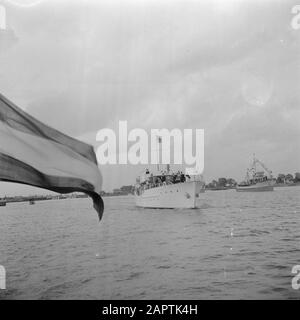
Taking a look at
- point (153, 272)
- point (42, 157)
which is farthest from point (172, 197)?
point (42, 157)

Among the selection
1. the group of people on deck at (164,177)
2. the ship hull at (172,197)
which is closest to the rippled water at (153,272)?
the group of people on deck at (164,177)

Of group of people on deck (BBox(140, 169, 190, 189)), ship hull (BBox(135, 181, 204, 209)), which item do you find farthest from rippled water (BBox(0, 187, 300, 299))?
ship hull (BBox(135, 181, 204, 209))

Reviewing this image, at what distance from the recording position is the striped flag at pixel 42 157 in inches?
136

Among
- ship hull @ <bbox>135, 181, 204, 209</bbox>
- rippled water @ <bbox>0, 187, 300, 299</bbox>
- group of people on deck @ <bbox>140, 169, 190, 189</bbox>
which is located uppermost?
group of people on deck @ <bbox>140, 169, 190, 189</bbox>

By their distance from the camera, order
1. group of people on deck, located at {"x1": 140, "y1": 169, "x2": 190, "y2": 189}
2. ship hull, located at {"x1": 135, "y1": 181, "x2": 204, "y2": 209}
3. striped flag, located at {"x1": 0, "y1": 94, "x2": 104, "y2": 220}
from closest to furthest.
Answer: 1. striped flag, located at {"x1": 0, "y1": 94, "x2": 104, "y2": 220}
2. group of people on deck, located at {"x1": 140, "y1": 169, "x2": 190, "y2": 189}
3. ship hull, located at {"x1": 135, "y1": 181, "x2": 204, "y2": 209}

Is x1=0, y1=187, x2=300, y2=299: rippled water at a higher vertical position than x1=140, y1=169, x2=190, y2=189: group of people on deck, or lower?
lower

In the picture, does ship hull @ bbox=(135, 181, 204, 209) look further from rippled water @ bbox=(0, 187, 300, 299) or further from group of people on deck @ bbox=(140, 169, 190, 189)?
rippled water @ bbox=(0, 187, 300, 299)

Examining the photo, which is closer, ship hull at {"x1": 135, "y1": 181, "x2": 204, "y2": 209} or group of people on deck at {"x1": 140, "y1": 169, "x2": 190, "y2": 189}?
group of people on deck at {"x1": 140, "y1": 169, "x2": 190, "y2": 189}

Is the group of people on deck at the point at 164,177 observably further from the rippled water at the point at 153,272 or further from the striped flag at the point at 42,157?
the striped flag at the point at 42,157

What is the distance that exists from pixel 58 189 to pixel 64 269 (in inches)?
122

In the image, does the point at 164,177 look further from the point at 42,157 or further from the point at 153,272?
the point at 42,157

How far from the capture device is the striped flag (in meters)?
3.47
